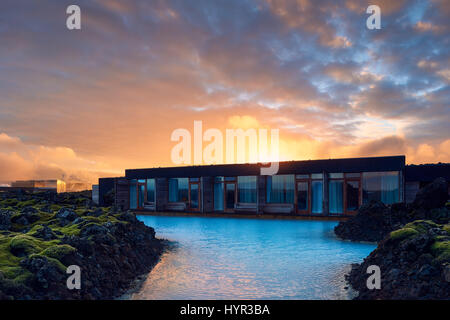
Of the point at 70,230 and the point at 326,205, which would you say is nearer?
the point at 70,230

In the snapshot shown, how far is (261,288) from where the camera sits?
936 centimetres

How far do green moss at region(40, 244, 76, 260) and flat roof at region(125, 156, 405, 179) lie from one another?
2343cm

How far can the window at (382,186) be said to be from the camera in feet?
88.2

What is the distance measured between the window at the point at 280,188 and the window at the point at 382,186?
6375mm

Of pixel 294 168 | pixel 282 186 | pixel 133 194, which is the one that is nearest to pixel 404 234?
pixel 294 168

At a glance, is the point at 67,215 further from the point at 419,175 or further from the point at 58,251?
the point at 419,175

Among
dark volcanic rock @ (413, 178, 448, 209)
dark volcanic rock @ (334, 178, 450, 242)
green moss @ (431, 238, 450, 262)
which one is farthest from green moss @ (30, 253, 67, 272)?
dark volcanic rock @ (413, 178, 448, 209)

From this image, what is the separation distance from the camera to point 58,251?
352 inches

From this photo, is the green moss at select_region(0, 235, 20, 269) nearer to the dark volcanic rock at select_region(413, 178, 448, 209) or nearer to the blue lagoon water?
the blue lagoon water

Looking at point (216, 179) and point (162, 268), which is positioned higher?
point (216, 179)
